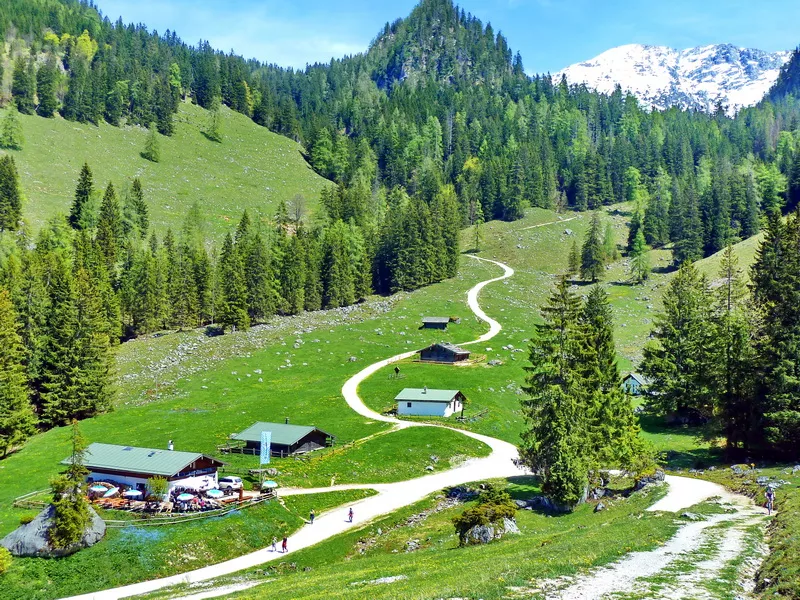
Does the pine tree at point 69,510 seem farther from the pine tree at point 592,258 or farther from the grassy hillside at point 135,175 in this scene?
the pine tree at point 592,258

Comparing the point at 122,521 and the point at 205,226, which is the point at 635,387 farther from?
the point at 205,226

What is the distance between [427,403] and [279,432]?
2013 cm

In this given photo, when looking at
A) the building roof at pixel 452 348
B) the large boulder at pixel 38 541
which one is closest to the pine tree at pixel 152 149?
the building roof at pixel 452 348

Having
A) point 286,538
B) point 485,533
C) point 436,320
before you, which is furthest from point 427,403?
point 485,533

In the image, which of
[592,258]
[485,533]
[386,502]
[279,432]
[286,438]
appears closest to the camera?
[485,533]

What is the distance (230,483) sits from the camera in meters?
53.9

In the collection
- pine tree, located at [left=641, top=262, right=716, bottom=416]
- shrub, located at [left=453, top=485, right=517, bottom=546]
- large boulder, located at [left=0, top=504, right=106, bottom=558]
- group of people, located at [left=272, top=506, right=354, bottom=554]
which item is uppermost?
pine tree, located at [left=641, top=262, right=716, bottom=416]

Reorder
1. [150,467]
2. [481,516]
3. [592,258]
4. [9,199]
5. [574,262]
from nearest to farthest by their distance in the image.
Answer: [481,516], [150,467], [9,199], [592,258], [574,262]

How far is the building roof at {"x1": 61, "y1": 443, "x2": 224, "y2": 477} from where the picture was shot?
52.0 meters

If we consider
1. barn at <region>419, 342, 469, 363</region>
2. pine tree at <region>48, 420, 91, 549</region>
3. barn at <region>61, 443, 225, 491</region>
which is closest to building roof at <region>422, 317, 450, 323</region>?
barn at <region>419, 342, 469, 363</region>

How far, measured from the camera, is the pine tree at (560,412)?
47281 millimetres

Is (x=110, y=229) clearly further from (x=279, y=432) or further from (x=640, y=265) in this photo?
(x=640, y=265)

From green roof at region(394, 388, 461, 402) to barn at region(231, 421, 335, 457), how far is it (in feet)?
46.5

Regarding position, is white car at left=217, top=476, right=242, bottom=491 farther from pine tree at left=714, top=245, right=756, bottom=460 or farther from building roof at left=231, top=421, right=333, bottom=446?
pine tree at left=714, top=245, right=756, bottom=460
